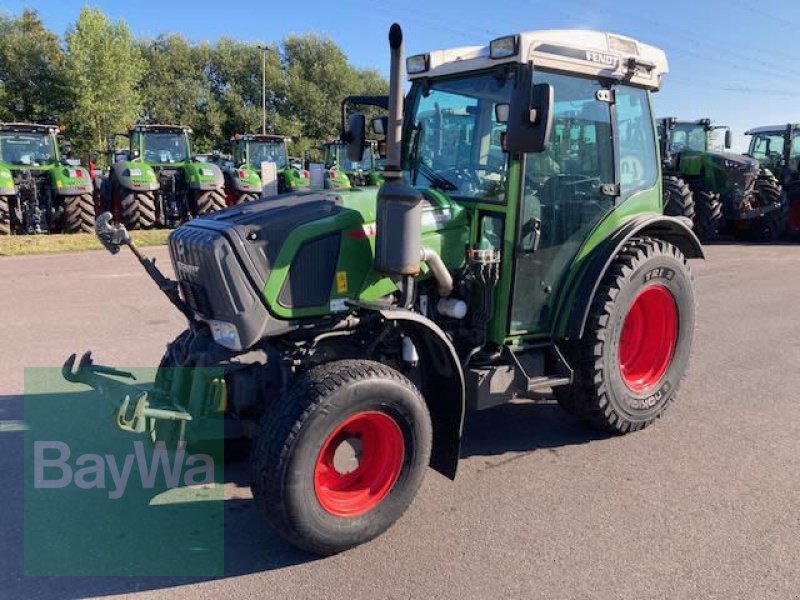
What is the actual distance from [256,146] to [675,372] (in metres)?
15.7

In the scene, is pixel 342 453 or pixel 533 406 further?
pixel 533 406

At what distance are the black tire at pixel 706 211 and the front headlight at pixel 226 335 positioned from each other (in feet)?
45.0

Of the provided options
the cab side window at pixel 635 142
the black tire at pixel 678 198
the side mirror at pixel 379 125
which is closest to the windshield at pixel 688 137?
the black tire at pixel 678 198

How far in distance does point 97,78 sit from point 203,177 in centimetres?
2063

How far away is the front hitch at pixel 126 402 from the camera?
2.86 meters

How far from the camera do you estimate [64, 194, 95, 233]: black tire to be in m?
14.5

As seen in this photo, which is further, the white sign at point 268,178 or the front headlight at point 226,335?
the white sign at point 268,178

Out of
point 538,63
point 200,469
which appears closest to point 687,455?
point 538,63

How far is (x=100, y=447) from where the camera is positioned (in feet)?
13.5

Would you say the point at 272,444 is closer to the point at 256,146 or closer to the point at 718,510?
the point at 718,510

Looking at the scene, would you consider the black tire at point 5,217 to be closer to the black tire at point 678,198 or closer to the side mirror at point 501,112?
the black tire at point 678,198

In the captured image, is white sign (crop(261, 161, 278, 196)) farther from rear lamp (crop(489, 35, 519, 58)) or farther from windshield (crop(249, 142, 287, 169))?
rear lamp (crop(489, 35, 519, 58))

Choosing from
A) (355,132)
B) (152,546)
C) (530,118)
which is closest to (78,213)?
(355,132)

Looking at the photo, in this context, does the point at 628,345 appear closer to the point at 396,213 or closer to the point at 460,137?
the point at 460,137
